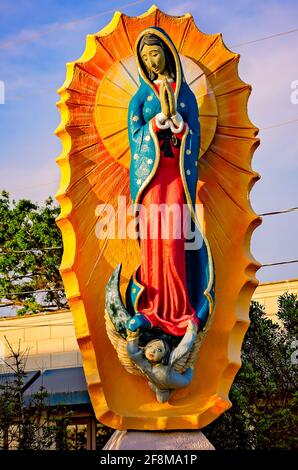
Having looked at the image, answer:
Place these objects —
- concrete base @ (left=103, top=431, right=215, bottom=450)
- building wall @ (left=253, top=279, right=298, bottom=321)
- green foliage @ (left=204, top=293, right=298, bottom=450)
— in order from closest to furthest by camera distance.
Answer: concrete base @ (left=103, top=431, right=215, bottom=450)
green foliage @ (left=204, top=293, right=298, bottom=450)
building wall @ (left=253, top=279, right=298, bottom=321)

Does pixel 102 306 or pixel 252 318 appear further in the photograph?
pixel 252 318

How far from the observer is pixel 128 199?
40.2ft

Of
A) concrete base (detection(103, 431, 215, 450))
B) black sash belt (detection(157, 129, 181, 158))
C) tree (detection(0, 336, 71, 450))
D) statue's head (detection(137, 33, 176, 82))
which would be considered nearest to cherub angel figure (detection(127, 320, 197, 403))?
concrete base (detection(103, 431, 215, 450))

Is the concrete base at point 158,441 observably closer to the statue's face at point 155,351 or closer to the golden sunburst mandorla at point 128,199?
the golden sunburst mandorla at point 128,199

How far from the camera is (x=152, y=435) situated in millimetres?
11477

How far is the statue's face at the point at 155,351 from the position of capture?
11.2 metres

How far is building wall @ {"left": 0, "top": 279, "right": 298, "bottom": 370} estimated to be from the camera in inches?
651

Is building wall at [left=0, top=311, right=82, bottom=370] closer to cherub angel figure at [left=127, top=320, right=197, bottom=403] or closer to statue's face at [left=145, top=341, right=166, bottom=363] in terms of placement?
cherub angel figure at [left=127, top=320, right=197, bottom=403]

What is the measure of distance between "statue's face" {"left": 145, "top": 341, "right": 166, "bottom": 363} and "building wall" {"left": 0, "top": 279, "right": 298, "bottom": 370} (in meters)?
5.45

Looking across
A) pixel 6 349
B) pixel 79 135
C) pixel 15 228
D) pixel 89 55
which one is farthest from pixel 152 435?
pixel 15 228

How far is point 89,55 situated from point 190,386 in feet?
13.1

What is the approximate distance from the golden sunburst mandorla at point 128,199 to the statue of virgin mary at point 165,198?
439 millimetres
